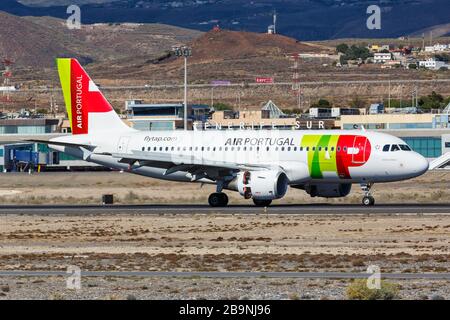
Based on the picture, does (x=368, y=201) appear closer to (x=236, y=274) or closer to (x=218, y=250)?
(x=218, y=250)

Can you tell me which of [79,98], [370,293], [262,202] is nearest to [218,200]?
[262,202]

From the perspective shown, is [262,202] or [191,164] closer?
[191,164]

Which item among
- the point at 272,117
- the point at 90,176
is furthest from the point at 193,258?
the point at 272,117

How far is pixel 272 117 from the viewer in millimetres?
189000

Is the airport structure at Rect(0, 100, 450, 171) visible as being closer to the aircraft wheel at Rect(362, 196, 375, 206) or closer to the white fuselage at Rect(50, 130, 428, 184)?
the white fuselage at Rect(50, 130, 428, 184)

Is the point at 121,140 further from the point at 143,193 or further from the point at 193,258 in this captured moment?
Result: the point at 193,258

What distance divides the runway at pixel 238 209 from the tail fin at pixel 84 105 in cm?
554

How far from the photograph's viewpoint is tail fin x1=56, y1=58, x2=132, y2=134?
8200cm

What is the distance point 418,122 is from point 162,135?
88.9m

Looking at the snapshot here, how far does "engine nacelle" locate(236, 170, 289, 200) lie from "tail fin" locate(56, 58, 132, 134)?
37.8 feet

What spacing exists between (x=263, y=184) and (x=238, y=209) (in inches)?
Result: 83.5

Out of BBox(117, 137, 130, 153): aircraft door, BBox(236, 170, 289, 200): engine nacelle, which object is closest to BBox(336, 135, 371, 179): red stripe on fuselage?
BBox(236, 170, 289, 200): engine nacelle

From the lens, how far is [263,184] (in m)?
72.6

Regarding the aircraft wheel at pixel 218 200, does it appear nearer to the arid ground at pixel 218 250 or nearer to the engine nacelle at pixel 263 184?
the engine nacelle at pixel 263 184
